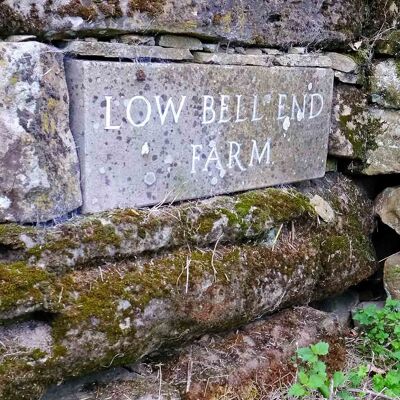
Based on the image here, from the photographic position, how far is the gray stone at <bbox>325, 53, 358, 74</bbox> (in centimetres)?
365

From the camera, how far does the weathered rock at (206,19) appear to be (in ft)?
7.54

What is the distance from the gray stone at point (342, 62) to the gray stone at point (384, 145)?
30cm

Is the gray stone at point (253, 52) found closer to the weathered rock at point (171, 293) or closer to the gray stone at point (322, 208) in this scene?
the weathered rock at point (171, 293)

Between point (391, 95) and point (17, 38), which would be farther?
point (391, 95)

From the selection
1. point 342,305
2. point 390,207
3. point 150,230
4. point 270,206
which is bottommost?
point 342,305

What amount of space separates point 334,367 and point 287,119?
1251 mm

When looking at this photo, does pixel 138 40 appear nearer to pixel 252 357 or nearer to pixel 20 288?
pixel 20 288

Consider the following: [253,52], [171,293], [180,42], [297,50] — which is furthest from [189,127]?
[297,50]

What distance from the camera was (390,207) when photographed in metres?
3.90

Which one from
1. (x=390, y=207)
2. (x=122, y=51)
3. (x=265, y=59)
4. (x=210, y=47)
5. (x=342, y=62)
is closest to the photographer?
(x=122, y=51)

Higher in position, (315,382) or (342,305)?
(315,382)

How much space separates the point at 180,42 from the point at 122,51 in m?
0.34

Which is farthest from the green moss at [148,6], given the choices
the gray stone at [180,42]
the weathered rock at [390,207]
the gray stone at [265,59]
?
the weathered rock at [390,207]

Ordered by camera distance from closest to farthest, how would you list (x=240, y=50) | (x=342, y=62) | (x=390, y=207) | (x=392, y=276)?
(x=240, y=50)
(x=342, y=62)
(x=392, y=276)
(x=390, y=207)
